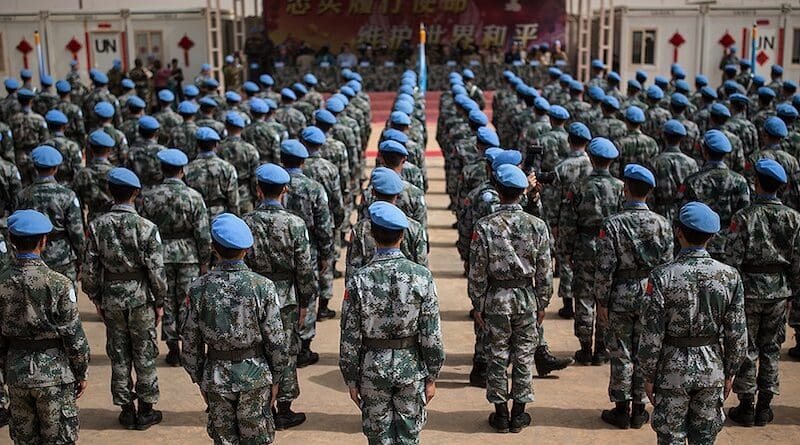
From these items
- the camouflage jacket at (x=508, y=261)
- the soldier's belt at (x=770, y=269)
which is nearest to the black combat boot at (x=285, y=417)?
the camouflage jacket at (x=508, y=261)

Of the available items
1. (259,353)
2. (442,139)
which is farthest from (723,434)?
(442,139)

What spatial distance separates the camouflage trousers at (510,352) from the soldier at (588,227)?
1222 millimetres

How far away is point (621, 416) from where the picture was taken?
18.8 ft

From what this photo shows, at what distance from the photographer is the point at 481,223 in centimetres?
553

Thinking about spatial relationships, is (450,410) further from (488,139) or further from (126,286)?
(488,139)

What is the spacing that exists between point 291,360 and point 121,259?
1250 millimetres

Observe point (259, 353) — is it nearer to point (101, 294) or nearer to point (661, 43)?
point (101, 294)

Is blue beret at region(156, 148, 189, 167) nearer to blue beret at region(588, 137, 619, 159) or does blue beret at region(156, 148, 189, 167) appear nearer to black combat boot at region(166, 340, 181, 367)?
black combat boot at region(166, 340, 181, 367)

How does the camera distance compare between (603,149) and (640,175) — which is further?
(603,149)

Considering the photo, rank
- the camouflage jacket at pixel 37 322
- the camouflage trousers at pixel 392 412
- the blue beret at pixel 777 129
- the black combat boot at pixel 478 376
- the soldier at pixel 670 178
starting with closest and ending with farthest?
the camouflage trousers at pixel 392 412 < the camouflage jacket at pixel 37 322 < the black combat boot at pixel 478 376 < the soldier at pixel 670 178 < the blue beret at pixel 777 129

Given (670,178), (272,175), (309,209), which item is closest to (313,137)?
(309,209)

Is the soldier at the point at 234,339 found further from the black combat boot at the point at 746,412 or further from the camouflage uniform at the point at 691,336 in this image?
the black combat boot at the point at 746,412

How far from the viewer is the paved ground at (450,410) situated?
18.4 feet

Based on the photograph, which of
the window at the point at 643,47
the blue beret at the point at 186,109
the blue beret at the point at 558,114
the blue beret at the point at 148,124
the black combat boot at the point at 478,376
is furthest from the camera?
the window at the point at 643,47
